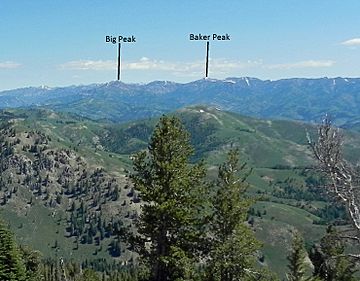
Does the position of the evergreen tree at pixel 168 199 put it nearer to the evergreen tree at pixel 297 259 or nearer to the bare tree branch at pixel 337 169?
the evergreen tree at pixel 297 259

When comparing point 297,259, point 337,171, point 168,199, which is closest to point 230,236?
point 168,199

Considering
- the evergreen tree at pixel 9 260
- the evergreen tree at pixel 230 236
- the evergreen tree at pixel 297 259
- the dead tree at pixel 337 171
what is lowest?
the evergreen tree at pixel 9 260

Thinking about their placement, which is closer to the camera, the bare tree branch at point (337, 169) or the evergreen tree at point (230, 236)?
the bare tree branch at point (337, 169)

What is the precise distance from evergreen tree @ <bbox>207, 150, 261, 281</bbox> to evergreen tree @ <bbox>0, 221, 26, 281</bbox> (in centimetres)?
4274

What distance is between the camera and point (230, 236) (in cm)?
3597

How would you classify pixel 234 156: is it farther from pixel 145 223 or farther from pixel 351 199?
pixel 351 199

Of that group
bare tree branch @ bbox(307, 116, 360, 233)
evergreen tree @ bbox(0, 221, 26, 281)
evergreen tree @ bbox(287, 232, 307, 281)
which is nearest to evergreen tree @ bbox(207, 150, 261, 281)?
evergreen tree @ bbox(287, 232, 307, 281)

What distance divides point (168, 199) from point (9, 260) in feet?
142

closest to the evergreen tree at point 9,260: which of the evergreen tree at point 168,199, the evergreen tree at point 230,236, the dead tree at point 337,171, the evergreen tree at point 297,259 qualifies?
the evergreen tree at point 168,199

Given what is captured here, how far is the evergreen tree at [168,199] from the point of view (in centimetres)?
3691

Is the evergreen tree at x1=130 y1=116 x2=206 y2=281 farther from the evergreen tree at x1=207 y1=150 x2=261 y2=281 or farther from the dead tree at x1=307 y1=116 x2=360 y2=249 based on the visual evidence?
the dead tree at x1=307 y1=116 x2=360 y2=249

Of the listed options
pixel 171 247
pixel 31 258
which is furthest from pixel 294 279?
pixel 31 258

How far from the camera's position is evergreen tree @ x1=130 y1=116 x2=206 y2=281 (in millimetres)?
36906

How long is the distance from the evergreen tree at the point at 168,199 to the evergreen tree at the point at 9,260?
38.1 m
